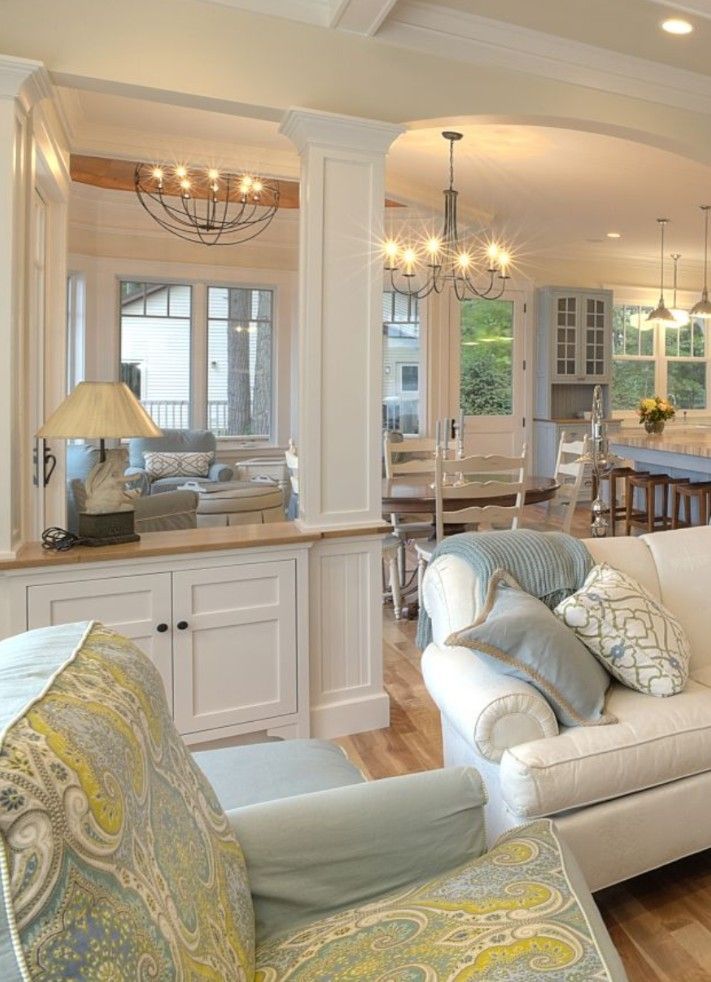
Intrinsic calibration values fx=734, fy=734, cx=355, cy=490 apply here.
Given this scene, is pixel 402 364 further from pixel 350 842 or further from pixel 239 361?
pixel 350 842

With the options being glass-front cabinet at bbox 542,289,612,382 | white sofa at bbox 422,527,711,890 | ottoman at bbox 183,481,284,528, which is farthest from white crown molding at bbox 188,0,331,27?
glass-front cabinet at bbox 542,289,612,382

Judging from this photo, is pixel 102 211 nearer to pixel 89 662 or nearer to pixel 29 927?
pixel 89 662

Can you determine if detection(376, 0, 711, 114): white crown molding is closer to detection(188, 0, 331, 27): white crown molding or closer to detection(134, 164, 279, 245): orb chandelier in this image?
detection(188, 0, 331, 27): white crown molding

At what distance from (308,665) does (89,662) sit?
75.3 inches

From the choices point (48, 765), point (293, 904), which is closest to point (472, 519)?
point (293, 904)

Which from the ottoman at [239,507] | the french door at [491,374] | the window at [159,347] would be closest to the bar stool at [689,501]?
the french door at [491,374]

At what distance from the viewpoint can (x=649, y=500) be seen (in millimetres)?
5844

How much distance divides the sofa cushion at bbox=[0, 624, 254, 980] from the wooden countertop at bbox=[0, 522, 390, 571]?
1360 millimetres

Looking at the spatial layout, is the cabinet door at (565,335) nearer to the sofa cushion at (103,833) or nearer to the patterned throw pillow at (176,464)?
the patterned throw pillow at (176,464)

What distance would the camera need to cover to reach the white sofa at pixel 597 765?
1.82 metres

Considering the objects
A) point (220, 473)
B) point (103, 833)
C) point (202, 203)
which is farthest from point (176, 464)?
point (103, 833)

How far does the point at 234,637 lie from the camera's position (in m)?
2.75

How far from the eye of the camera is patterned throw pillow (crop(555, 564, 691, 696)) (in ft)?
7.03

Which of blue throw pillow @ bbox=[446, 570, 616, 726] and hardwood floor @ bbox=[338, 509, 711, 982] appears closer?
hardwood floor @ bbox=[338, 509, 711, 982]
